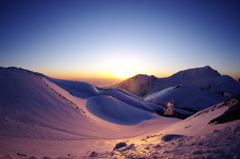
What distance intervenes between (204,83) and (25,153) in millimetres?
95214

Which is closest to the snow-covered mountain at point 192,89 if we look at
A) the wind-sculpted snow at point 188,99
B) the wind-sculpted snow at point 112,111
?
the wind-sculpted snow at point 188,99

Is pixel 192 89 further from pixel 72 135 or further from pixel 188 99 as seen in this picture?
pixel 72 135

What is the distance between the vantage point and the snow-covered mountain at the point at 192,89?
46594 millimetres

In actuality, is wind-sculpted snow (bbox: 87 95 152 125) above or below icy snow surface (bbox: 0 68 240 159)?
below

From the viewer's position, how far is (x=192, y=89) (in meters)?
52.1

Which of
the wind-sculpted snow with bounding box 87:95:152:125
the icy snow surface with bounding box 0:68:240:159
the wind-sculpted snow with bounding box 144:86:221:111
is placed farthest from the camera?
the wind-sculpted snow with bounding box 144:86:221:111

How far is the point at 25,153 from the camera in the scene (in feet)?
19.8

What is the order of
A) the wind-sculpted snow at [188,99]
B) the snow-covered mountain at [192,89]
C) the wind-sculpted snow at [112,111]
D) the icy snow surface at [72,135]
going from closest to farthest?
1. the icy snow surface at [72,135]
2. the wind-sculpted snow at [112,111]
3. the wind-sculpted snow at [188,99]
4. the snow-covered mountain at [192,89]

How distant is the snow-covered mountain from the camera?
153 feet

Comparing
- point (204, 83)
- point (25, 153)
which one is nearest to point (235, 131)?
point (25, 153)

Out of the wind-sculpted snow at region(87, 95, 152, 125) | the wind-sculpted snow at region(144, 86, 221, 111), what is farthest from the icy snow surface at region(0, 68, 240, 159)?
the wind-sculpted snow at region(144, 86, 221, 111)

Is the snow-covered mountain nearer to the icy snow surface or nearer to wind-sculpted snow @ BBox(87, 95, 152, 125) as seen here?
wind-sculpted snow @ BBox(87, 95, 152, 125)

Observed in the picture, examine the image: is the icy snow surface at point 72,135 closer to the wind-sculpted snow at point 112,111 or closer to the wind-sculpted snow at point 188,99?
the wind-sculpted snow at point 112,111

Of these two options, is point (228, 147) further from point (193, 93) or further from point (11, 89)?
point (193, 93)
